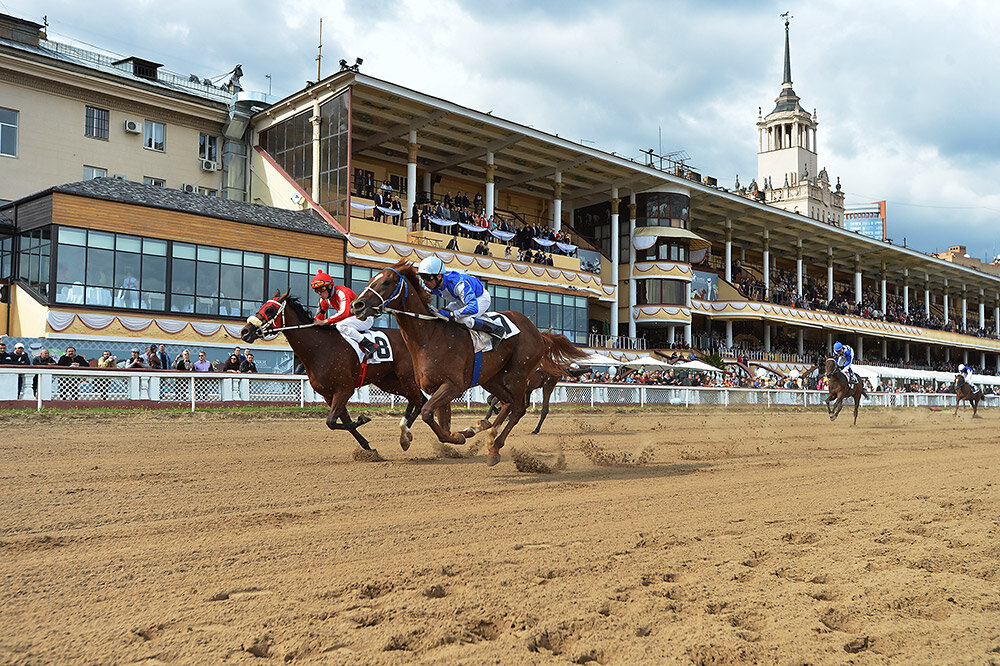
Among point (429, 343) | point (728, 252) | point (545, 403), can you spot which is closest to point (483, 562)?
point (429, 343)

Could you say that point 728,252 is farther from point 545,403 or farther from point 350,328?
point 350,328

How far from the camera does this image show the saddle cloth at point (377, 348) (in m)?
10.2

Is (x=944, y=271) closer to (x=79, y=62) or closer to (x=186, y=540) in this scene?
A: (x=79, y=62)

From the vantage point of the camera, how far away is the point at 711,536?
5.44 metres

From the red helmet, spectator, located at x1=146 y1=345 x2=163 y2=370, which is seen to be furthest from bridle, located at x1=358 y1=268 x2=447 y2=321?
spectator, located at x1=146 y1=345 x2=163 y2=370

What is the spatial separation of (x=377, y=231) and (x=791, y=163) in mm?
114232

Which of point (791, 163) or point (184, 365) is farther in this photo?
point (791, 163)

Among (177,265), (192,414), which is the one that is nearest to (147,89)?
(177,265)

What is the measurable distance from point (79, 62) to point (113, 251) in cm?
1411

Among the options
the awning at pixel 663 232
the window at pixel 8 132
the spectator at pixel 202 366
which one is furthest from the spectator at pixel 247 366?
→ the awning at pixel 663 232

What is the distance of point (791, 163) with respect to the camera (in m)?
131

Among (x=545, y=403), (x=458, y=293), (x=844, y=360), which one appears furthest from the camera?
(x=844, y=360)

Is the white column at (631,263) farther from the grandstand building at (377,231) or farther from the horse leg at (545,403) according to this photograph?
→ the horse leg at (545,403)

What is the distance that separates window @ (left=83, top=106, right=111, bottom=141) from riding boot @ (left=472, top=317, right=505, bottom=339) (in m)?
28.5
